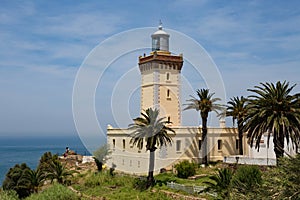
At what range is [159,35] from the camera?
33.9 metres

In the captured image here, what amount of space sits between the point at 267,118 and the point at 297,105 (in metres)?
1.95

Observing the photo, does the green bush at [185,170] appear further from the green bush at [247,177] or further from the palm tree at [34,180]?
the palm tree at [34,180]

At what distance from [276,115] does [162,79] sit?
14598 mm

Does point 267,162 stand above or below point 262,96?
below

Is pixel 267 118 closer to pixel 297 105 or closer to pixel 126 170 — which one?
pixel 297 105

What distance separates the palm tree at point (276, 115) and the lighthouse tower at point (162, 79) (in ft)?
41.1

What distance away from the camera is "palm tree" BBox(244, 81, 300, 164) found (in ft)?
67.1

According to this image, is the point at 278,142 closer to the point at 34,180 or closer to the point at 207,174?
the point at 207,174

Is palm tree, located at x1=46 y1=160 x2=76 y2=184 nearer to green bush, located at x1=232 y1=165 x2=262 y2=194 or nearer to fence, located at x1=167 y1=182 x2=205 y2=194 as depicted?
fence, located at x1=167 y1=182 x2=205 y2=194

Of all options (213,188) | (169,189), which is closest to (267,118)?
(213,188)

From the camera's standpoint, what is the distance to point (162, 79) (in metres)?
33.8

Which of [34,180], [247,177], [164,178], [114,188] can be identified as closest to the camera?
[247,177]

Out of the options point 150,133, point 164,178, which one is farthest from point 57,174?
point 150,133

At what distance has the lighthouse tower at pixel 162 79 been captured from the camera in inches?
1316
